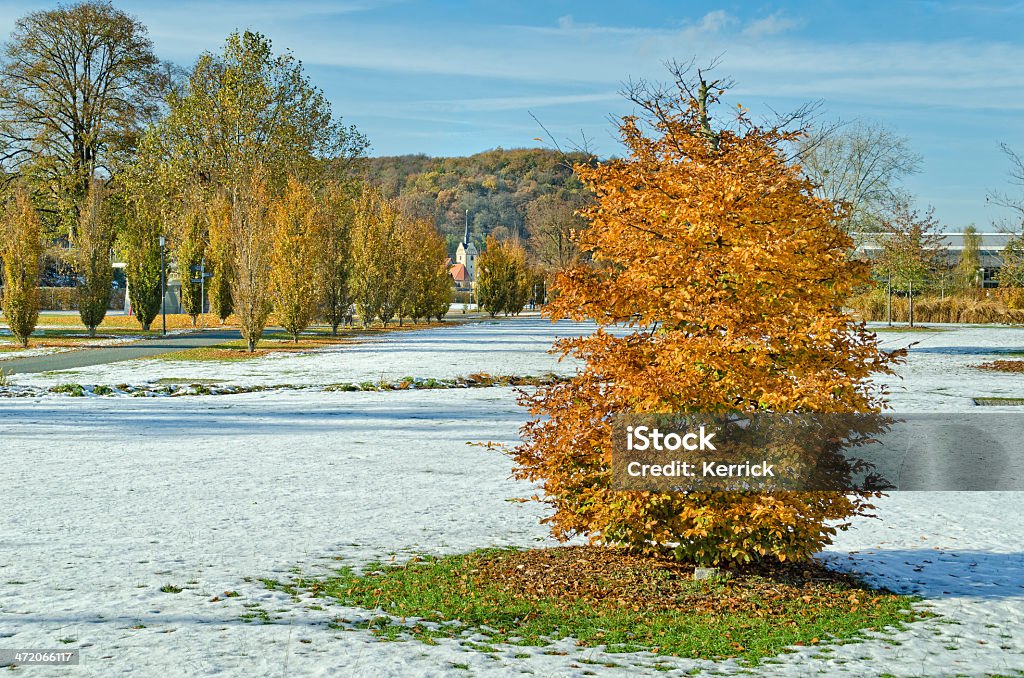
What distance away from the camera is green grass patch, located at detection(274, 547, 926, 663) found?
511 centimetres

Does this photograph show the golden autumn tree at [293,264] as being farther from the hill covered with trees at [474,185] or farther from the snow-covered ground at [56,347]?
the hill covered with trees at [474,185]

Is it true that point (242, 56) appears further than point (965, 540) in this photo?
Yes

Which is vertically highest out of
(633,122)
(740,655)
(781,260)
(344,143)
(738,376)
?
(344,143)

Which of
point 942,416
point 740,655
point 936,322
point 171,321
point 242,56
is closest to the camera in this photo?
point 740,655

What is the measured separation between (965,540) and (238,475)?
6.46 metres

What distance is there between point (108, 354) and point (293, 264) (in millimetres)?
8154

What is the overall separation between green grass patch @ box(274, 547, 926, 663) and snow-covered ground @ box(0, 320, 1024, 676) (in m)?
0.21

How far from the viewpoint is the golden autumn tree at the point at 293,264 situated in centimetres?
A: 3375

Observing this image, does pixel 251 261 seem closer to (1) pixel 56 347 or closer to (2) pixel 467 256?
(1) pixel 56 347

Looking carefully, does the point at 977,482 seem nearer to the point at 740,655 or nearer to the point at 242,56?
the point at 740,655

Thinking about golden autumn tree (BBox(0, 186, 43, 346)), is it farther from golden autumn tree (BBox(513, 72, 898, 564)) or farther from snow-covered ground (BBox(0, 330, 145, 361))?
golden autumn tree (BBox(513, 72, 898, 564))

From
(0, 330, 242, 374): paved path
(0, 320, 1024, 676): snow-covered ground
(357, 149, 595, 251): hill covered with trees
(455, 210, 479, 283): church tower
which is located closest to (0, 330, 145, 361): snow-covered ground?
(0, 330, 242, 374): paved path

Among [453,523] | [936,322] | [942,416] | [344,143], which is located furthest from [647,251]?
[936,322]

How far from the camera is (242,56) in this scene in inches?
1508
